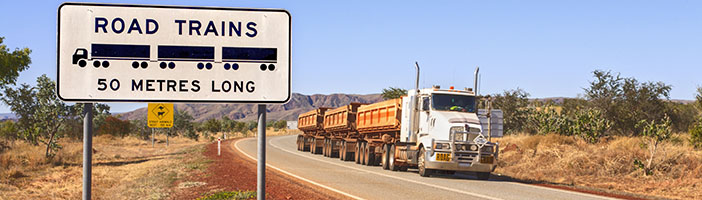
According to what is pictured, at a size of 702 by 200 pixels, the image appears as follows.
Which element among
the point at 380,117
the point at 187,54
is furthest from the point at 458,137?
the point at 187,54

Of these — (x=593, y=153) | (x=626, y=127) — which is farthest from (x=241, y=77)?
(x=626, y=127)

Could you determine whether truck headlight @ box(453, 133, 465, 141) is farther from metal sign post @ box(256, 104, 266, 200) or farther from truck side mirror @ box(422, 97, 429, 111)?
metal sign post @ box(256, 104, 266, 200)

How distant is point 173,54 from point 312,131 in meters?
38.5

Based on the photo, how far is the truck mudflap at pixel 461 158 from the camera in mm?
20078

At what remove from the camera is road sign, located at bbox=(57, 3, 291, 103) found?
405cm

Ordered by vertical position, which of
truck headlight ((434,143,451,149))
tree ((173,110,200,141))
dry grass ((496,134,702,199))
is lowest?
tree ((173,110,200,141))

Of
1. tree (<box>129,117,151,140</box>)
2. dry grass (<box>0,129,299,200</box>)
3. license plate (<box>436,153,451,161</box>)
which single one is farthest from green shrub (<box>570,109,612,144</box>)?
tree (<box>129,117,151,140</box>)

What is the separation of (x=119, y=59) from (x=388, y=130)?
20.8 meters

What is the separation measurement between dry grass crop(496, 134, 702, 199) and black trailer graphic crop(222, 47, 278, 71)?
14.5 m

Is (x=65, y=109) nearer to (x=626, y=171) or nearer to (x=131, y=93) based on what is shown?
(x=626, y=171)

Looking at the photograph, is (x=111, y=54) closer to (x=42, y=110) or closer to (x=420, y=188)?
(x=420, y=188)

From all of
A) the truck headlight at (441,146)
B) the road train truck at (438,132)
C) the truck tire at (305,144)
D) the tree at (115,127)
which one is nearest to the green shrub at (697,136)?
the road train truck at (438,132)

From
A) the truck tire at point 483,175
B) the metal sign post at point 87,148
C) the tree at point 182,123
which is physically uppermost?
the metal sign post at point 87,148

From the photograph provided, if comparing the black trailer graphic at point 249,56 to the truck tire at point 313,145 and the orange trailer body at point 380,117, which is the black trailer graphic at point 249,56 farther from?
the truck tire at point 313,145
